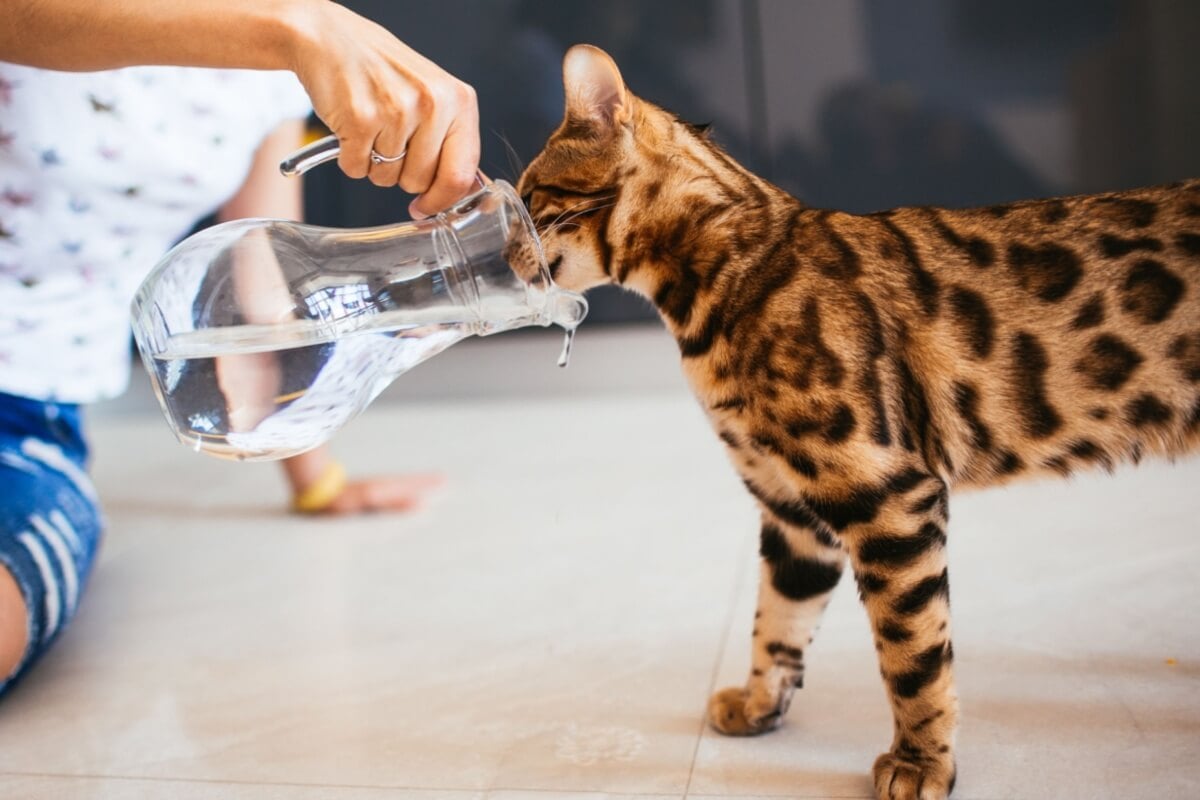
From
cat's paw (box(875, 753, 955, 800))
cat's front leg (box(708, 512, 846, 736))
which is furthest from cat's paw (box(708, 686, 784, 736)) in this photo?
cat's paw (box(875, 753, 955, 800))

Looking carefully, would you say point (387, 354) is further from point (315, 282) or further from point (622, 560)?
point (622, 560)

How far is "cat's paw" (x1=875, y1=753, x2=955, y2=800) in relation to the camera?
0.86 metres

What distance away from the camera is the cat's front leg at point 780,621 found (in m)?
1.00

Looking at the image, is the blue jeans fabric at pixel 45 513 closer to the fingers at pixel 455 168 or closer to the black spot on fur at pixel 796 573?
the fingers at pixel 455 168

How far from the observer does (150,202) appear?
4.32ft

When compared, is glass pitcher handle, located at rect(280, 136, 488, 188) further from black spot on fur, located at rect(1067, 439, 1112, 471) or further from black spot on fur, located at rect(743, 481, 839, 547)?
black spot on fur, located at rect(1067, 439, 1112, 471)

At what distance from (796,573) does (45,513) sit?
2.50 ft

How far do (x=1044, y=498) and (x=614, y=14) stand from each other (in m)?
1.10

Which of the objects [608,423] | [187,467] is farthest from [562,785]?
[187,467]

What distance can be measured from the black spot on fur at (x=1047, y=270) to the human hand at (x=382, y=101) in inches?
16.9

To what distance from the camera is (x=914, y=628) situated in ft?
2.80

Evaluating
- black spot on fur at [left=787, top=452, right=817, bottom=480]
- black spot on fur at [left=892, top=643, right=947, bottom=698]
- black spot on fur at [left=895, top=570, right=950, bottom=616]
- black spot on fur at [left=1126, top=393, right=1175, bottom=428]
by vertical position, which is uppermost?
black spot on fur at [left=787, top=452, right=817, bottom=480]

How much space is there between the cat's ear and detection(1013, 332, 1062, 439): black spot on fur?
359mm

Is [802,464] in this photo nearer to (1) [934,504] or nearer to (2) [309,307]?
(1) [934,504]
